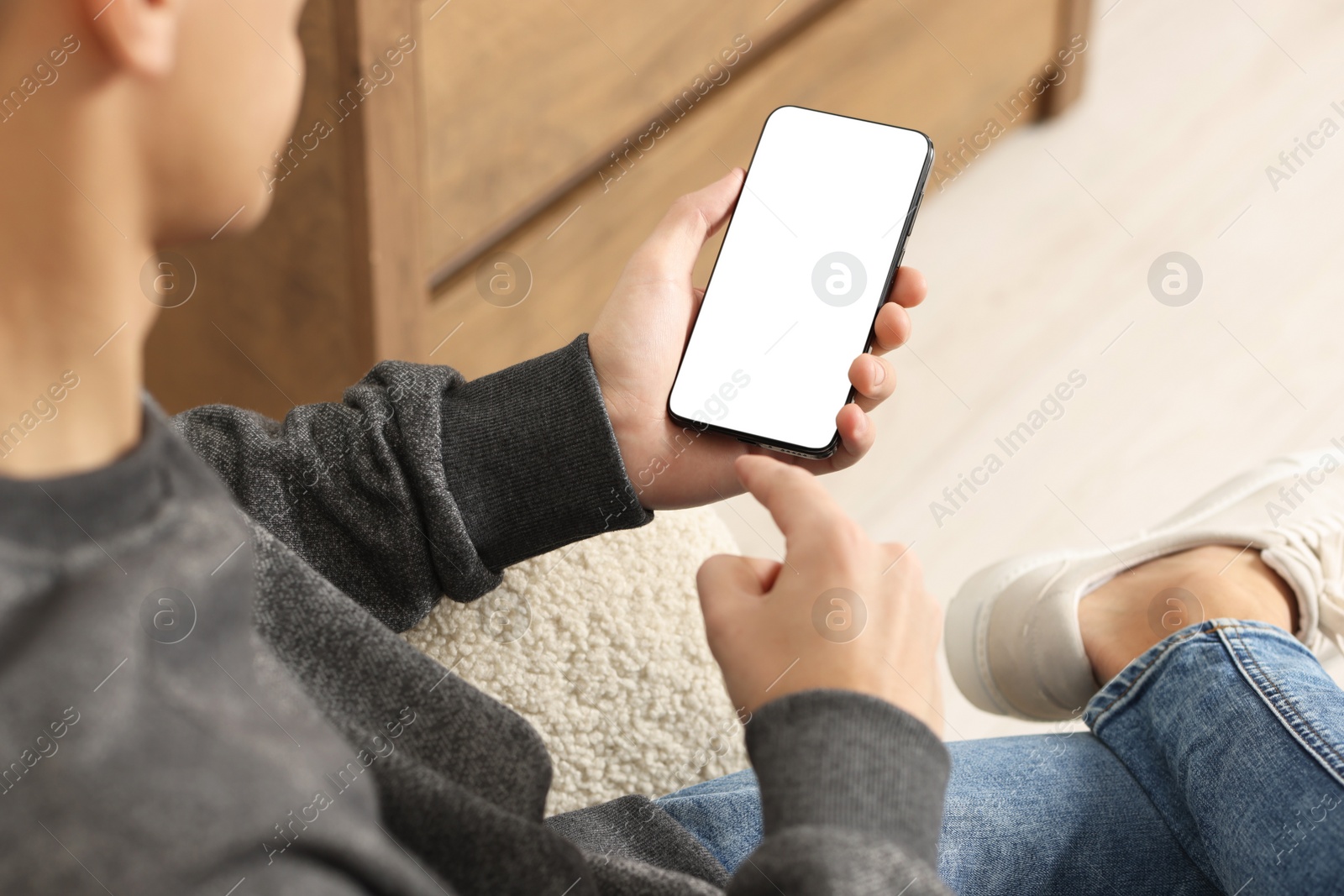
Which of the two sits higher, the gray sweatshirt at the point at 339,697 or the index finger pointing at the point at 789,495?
the gray sweatshirt at the point at 339,697

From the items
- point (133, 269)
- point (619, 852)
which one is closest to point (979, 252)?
point (619, 852)

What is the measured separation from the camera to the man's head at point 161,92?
343 millimetres

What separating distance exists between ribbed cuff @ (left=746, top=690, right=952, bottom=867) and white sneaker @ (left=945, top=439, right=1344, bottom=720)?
45 centimetres

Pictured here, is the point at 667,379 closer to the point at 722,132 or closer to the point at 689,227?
the point at 689,227

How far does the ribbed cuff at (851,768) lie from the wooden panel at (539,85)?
2.22 ft

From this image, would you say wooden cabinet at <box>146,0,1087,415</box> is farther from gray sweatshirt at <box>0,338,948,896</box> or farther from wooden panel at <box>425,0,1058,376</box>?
gray sweatshirt at <box>0,338,948,896</box>

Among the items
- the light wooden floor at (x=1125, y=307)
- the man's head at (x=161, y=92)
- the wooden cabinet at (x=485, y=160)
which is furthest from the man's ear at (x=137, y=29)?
the light wooden floor at (x=1125, y=307)

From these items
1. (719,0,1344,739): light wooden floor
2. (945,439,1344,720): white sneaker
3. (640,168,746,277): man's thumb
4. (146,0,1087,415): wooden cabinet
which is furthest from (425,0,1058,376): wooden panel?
(945,439,1344,720): white sneaker

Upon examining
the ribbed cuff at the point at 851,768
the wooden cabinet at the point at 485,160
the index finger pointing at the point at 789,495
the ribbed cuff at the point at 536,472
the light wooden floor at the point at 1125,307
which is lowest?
the light wooden floor at the point at 1125,307

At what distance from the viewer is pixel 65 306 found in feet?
1.22

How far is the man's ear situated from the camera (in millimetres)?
334

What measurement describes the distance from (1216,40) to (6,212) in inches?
Answer: 71.3

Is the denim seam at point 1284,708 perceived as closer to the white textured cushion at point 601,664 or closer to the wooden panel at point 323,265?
the white textured cushion at point 601,664

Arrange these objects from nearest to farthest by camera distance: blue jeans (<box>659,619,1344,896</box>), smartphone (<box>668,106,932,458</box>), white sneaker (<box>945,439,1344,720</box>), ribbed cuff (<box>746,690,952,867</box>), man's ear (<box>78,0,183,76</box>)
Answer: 1. man's ear (<box>78,0,183,76</box>)
2. ribbed cuff (<box>746,690,952,867</box>)
3. blue jeans (<box>659,619,1344,896</box>)
4. smartphone (<box>668,106,932,458</box>)
5. white sneaker (<box>945,439,1344,720</box>)
